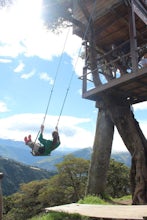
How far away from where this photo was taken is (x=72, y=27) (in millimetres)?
14930

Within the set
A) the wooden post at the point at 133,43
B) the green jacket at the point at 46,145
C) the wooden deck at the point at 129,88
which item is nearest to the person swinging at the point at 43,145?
the green jacket at the point at 46,145

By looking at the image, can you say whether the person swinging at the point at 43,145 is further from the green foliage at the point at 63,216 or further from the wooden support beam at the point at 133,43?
the wooden support beam at the point at 133,43

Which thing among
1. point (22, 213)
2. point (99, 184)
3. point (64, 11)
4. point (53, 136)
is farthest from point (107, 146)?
point (22, 213)

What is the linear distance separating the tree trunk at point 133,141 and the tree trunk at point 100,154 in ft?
1.73

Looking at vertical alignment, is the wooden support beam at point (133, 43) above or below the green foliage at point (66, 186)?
above

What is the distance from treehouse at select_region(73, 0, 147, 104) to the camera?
455 inches

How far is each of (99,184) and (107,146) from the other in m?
1.59

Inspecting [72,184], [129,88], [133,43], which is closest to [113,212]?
[129,88]

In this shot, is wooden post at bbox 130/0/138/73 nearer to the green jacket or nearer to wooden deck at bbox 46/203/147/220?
the green jacket

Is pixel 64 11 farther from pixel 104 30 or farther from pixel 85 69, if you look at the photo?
pixel 85 69

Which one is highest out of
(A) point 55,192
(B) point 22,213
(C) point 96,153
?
(C) point 96,153

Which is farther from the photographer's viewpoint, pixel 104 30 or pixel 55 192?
pixel 55 192

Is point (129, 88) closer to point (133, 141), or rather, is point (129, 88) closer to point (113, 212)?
point (133, 141)

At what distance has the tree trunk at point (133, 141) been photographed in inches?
452
